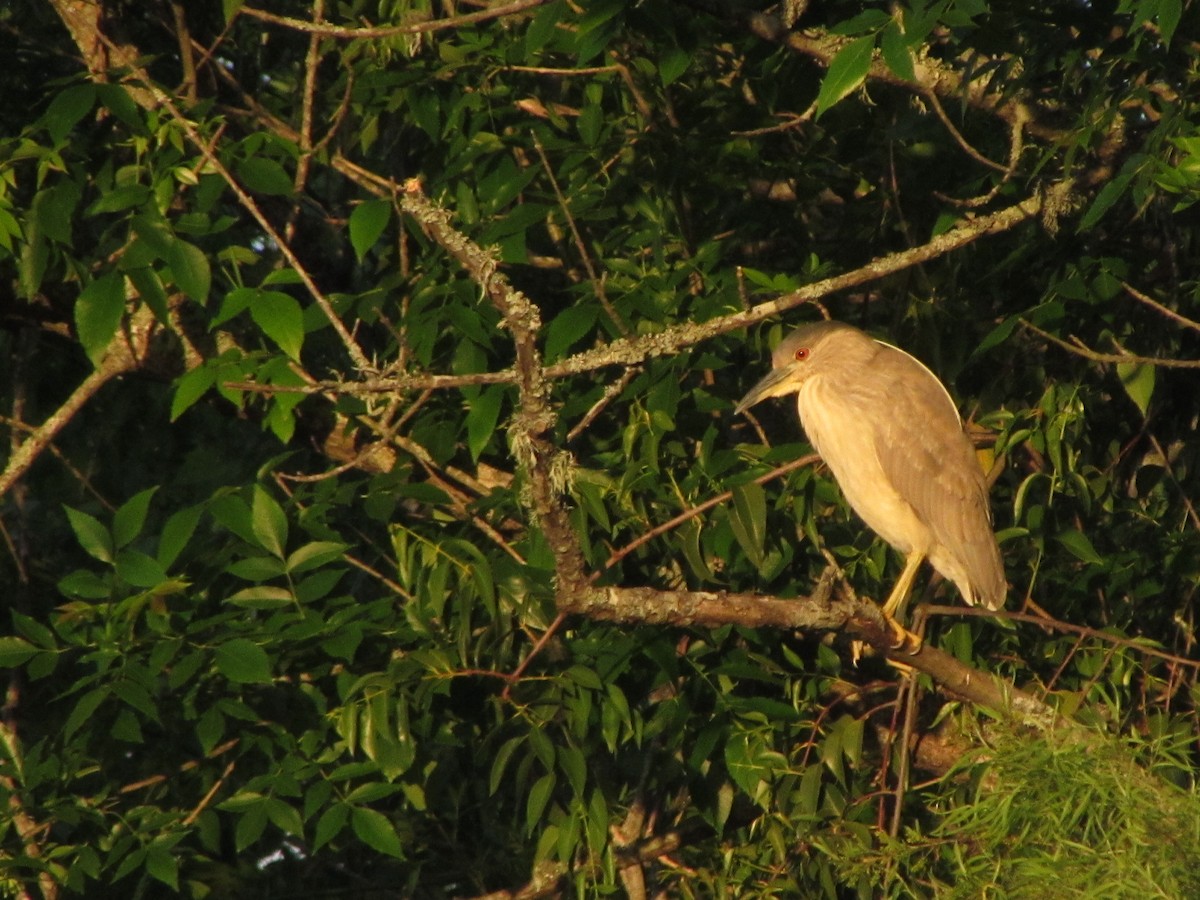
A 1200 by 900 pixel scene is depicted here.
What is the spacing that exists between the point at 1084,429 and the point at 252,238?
304 cm

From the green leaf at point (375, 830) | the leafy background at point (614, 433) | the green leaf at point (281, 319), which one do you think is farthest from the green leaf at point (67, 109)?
the green leaf at point (375, 830)

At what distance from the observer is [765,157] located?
4922mm

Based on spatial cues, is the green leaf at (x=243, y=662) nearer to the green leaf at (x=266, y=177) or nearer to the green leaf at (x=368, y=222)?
the green leaf at (x=368, y=222)

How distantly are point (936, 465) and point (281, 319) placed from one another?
2.11 metres

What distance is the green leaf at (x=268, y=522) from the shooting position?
402cm

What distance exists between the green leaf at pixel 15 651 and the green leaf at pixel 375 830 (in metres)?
0.93

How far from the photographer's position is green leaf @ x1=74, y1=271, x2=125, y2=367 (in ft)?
13.0

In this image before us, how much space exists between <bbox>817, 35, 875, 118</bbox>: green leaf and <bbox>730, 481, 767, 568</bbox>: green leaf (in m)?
1.16

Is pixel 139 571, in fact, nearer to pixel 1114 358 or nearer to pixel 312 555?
pixel 312 555

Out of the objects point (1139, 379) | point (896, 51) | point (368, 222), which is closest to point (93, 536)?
point (368, 222)

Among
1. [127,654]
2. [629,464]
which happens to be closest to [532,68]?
[629,464]

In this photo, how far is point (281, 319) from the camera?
3.95m

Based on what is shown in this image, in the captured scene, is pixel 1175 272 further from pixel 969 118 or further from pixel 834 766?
pixel 834 766

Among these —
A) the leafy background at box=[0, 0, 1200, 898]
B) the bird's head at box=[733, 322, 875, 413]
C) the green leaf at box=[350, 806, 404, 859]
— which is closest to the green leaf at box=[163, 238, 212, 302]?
the leafy background at box=[0, 0, 1200, 898]
